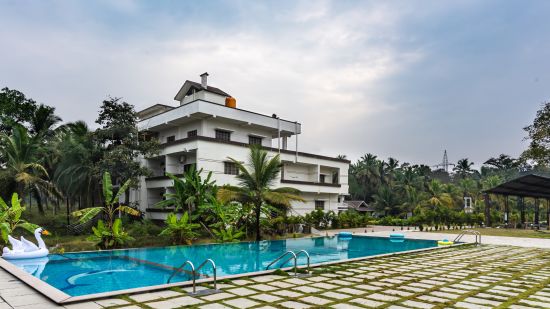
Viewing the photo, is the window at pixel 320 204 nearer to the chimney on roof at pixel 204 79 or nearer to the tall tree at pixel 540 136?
the chimney on roof at pixel 204 79

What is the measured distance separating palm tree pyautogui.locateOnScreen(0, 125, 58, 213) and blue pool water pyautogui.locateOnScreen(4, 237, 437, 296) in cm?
883

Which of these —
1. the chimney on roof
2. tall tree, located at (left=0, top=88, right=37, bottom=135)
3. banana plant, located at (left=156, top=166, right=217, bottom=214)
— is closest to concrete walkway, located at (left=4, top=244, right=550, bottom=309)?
banana plant, located at (left=156, top=166, right=217, bottom=214)

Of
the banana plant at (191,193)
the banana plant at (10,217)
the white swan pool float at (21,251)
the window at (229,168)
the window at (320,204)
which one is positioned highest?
the window at (229,168)

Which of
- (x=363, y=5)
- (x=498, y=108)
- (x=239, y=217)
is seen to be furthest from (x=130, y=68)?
(x=498, y=108)

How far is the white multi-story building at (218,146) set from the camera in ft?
76.3

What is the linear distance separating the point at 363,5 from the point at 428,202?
3431cm

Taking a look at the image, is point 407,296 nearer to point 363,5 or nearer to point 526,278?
point 526,278

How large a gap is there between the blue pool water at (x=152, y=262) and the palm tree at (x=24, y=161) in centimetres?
883

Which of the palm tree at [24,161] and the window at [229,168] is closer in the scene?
the palm tree at [24,161]

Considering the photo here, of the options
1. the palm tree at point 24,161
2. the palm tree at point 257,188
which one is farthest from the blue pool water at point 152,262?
the palm tree at point 24,161

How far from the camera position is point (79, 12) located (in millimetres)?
12180

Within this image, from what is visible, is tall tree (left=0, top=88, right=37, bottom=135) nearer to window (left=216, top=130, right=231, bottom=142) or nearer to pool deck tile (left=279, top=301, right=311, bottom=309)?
window (left=216, top=130, right=231, bottom=142)

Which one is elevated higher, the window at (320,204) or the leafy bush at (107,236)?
the window at (320,204)

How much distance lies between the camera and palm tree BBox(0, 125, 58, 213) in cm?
2000
